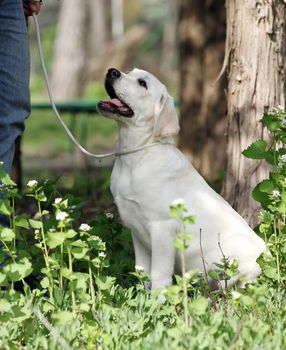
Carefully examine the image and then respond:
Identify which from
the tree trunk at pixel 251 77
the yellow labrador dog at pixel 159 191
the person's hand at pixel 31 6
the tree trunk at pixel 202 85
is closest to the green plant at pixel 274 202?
the yellow labrador dog at pixel 159 191

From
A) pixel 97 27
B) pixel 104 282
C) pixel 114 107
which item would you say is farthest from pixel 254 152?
pixel 97 27

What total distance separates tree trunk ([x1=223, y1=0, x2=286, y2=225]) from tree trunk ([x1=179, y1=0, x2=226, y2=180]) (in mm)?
3762

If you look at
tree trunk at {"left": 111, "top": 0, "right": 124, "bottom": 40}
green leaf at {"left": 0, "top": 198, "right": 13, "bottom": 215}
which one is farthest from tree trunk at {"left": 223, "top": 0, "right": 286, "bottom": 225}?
tree trunk at {"left": 111, "top": 0, "right": 124, "bottom": 40}

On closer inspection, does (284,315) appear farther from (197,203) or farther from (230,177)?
(230,177)

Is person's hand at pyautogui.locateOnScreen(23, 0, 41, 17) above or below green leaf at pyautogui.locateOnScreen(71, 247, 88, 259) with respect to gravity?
above

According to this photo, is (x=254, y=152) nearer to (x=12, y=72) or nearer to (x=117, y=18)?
(x=12, y=72)

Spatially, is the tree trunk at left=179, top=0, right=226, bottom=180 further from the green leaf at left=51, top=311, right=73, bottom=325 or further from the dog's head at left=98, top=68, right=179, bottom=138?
the green leaf at left=51, top=311, right=73, bottom=325

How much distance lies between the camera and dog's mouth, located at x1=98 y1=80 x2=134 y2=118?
4.79m

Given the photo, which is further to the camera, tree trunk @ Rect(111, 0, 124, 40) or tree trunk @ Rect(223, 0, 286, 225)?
tree trunk @ Rect(111, 0, 124, 40)

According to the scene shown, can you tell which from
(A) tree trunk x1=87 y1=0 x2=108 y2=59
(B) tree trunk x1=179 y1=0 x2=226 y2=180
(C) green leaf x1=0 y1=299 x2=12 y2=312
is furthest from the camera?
(A) tree trunk x1=87 y1=0 x2=108 y2=59

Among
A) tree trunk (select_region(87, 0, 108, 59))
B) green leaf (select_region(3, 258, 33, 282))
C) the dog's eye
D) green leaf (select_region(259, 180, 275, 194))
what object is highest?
the dog's eye

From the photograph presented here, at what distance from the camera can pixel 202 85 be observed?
9.65 meters

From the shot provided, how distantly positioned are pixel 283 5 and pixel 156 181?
1508mm

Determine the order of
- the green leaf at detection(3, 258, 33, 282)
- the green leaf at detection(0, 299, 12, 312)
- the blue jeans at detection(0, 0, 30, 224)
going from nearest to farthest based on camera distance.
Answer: the green leaf at detection(0, 299, 12, 312)
the green leaf at detection(3, 258, 33, 282)
the blue jeans at detection(0, 0, 30, 224)
